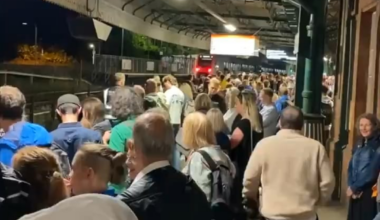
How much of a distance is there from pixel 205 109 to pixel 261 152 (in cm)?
264

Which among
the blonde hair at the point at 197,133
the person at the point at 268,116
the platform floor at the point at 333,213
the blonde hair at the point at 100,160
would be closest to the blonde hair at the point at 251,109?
the person at the point at 268,116

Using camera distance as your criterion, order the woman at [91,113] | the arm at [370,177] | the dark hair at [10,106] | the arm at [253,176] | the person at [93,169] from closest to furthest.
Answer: the person at [93,169]
the dark hair at [10,106]
the arm at [253,176]
the woman at [91,113]
the arm at [370,177]

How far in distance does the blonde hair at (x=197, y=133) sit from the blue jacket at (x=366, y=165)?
2.50m

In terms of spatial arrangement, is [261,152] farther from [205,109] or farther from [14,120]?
[205,109]

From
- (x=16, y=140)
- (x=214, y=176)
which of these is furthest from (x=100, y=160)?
(x=214, y=176)

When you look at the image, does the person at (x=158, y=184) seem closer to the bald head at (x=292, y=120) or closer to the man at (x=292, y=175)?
the man at (x=292, y=175)

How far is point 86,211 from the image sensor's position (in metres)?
1.51

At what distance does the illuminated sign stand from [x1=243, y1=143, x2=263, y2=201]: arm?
19590 mm

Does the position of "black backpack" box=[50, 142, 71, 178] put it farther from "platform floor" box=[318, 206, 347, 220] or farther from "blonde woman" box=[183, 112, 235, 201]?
"platform floor" box=[318, 206, 347, 220]

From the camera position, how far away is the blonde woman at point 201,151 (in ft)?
16.2

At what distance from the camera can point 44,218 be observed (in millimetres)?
1507

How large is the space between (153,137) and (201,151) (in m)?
1.64

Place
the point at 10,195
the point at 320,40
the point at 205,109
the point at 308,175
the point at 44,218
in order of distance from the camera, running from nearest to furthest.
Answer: the point at 44,218
the point at 10,195
the point at 308,175
the point at 205,109
the point at 320,40

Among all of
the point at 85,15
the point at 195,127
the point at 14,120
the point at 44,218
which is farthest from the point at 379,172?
the point at 85,15
